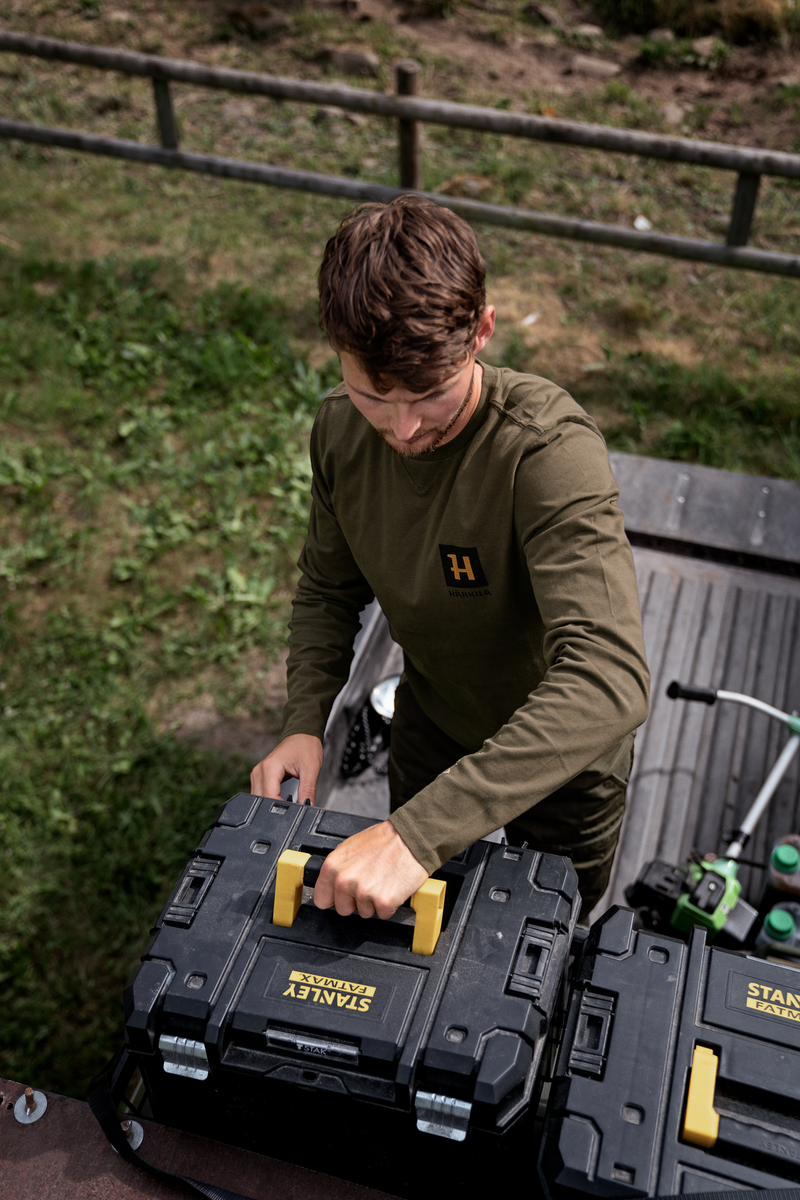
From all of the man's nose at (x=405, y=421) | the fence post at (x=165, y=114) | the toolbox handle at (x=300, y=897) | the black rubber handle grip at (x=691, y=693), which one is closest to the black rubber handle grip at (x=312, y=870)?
the toolbox handle at (x=300, y=897)

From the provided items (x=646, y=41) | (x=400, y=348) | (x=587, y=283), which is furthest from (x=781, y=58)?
(x=400, y=348)

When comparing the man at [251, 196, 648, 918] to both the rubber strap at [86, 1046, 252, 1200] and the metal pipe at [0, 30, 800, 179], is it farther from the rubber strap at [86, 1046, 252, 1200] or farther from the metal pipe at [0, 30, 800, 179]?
the metal pipe at [0, 30, 800, 179]

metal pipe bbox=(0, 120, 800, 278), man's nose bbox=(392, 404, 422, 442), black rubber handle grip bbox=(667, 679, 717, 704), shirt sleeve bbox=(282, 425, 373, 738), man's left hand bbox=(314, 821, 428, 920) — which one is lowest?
black rubber handle grip bbox=(667, 679, 717, 704)

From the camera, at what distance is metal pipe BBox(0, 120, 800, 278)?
4715 mm

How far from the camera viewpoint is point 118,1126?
4.72ft

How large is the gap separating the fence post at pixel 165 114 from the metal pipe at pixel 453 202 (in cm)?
6

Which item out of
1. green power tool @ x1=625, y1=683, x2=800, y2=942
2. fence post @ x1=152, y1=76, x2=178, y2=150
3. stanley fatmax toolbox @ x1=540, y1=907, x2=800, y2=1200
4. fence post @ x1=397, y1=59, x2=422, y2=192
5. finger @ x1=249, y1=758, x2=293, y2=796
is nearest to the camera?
stanley fatmax toolbox @ x1=540, y1=907, x2=800, y2=1200

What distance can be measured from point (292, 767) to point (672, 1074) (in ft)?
3.03

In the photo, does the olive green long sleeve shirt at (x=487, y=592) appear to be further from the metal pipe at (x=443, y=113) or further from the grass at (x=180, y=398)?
the metal pipe at (x=443, y=113)

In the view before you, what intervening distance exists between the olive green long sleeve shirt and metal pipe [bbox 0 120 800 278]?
2778mm

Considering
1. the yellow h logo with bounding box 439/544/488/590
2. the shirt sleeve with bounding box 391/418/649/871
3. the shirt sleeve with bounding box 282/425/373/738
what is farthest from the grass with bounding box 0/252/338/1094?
the shirt sleeve with bounding box 391/418/649/871

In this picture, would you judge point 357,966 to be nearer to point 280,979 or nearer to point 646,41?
point 280,979

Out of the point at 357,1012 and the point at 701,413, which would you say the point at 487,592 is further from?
the point at 701,413

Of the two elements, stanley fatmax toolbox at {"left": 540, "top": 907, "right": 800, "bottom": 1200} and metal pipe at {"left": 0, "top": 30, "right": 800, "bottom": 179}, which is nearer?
stanley fatmax toolbox at {"left": 540, "top": 907, "right": 800, "bottom": 1200}
